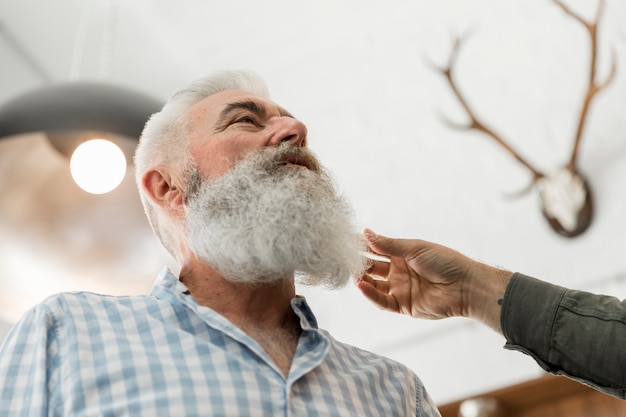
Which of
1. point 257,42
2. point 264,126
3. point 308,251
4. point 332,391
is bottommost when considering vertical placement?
point 332,391

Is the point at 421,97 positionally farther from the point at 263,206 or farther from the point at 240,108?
the point at 263,206

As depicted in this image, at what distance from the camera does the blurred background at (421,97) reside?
297cm

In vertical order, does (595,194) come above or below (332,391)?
above

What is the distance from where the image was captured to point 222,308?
1.34m

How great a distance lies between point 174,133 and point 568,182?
1.81 metres

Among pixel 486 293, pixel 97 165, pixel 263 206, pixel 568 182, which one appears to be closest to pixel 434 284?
pixel 486 293

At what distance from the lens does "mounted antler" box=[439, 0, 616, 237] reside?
9.36ft

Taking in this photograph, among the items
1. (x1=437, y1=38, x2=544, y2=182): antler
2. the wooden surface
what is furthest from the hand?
(x1=437, y1=38, x2=544, y2=182): antler

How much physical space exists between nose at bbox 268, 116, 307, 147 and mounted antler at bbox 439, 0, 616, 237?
163cm

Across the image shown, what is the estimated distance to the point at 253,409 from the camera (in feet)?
3.68

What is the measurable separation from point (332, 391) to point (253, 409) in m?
0.16

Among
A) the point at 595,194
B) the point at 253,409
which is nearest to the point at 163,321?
the point at 253,409

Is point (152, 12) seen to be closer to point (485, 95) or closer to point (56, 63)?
point (56, 63)

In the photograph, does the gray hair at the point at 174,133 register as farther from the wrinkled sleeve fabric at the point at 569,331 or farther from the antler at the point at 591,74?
the antler at the point at 591,74
